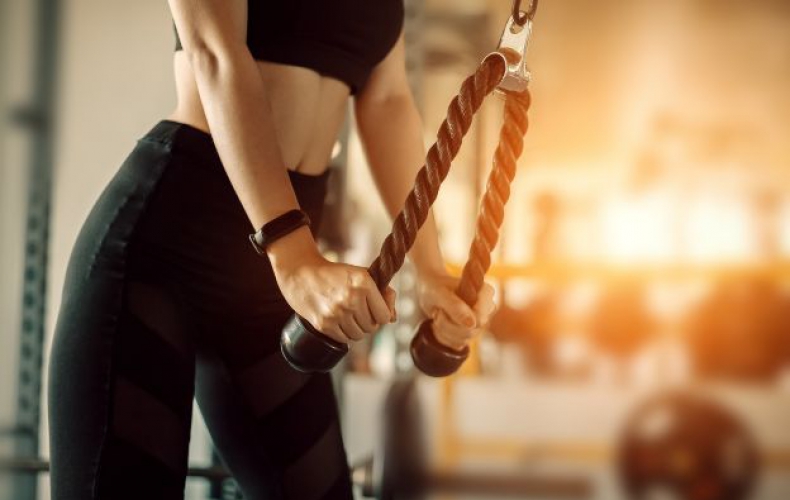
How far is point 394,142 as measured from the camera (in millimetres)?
868

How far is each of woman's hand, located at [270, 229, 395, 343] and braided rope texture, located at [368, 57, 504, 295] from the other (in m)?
0.05

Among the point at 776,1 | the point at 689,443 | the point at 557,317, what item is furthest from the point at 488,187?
the point at 776,1

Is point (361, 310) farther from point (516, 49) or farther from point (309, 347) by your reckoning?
point (516, 49)

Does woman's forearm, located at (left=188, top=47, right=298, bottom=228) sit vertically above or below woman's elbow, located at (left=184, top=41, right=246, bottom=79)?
below

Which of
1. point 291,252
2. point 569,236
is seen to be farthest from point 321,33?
point 569,236

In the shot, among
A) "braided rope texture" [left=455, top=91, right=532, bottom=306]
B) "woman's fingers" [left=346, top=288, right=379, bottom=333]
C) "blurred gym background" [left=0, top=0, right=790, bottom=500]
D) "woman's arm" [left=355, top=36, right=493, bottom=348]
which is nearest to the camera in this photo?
"woman's fingers" [left=346, top=288, right=379, bottom=333]

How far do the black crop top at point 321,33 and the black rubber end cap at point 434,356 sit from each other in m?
0.28

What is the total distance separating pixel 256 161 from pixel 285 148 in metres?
0.13

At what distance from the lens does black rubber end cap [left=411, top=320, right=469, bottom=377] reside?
688 mm

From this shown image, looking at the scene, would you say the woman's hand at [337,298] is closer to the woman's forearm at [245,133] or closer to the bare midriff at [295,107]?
the woman's forearm at [245,133]

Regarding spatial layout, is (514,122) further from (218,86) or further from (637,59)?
Answer: (637,59)

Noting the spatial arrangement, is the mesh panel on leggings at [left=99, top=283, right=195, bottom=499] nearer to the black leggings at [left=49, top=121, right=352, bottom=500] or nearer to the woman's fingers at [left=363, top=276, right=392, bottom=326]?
the black leggings at [left=49, top=121, right=352, bottom=500]

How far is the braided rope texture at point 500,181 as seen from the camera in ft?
2.15

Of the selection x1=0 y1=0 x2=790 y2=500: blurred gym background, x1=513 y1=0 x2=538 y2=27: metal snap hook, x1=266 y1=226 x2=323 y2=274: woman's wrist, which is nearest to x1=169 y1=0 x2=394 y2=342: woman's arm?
x1=266 y1=226 x2=323 y2=274: woman's wrist
